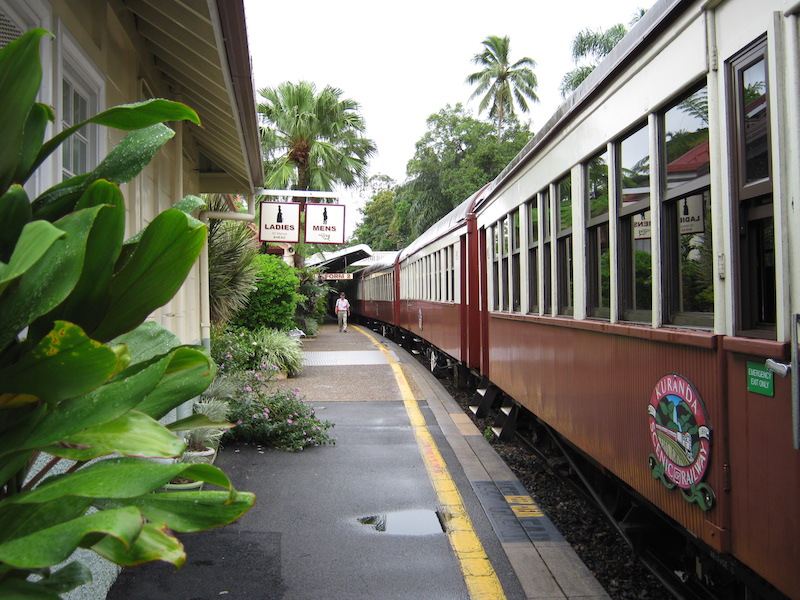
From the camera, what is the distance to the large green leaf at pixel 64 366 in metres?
1.11

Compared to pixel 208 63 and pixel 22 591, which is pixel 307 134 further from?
pixel 22 591

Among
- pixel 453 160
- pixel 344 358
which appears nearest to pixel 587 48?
pixel 453 160

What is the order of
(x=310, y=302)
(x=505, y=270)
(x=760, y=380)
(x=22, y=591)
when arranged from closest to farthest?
(x=22, y=591) < (x=760, y=380) < (x=505, y=270) < (x=310, y=302)

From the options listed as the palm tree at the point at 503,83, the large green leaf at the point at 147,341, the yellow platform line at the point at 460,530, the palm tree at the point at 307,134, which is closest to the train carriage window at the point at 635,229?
the yellow platform line at the point at 460,530

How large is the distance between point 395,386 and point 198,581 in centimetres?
737

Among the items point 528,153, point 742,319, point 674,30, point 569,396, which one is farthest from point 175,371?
point 528,153

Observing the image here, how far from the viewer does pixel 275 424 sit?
7.05m

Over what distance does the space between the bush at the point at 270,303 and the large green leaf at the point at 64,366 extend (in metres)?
12.9

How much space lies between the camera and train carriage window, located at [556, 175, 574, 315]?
4922mm

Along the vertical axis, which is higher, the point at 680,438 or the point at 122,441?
the point at 122,441

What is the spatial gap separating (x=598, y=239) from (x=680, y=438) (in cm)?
165

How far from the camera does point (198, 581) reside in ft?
12.8

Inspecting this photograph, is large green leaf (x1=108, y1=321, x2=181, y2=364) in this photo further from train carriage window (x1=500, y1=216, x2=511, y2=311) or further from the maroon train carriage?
train carriage window (x1=500, y1=216, x2=511, y2=311)

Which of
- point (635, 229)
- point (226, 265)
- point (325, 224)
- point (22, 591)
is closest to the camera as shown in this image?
point (22, 591)
